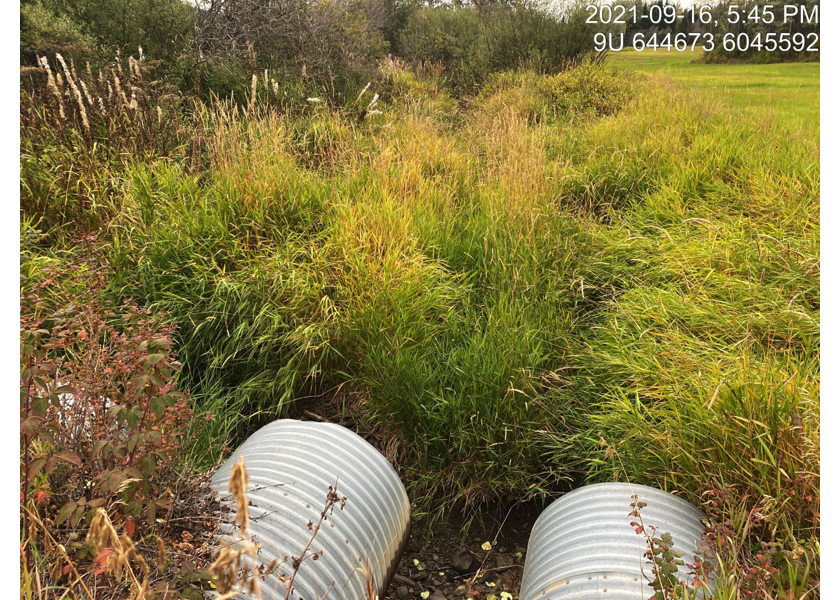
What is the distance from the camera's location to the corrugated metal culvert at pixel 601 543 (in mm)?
1805

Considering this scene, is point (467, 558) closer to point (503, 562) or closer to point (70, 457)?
point (503, 562)

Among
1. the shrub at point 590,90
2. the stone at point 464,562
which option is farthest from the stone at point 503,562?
the shrub at point 590,90

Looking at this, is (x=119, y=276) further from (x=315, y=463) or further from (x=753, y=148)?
(x=753, y=148)

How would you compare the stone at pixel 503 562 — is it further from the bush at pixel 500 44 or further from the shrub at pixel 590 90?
the bush at pixel 500 44

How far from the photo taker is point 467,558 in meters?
2.76

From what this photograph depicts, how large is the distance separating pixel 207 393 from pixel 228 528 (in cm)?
131

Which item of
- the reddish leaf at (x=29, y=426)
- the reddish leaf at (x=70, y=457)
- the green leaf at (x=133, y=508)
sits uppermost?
the reddish leaf at (x=29, y=426)

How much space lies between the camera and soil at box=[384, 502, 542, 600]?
2594 mm

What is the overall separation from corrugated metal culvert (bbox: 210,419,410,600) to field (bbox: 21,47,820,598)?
563 millimetres
